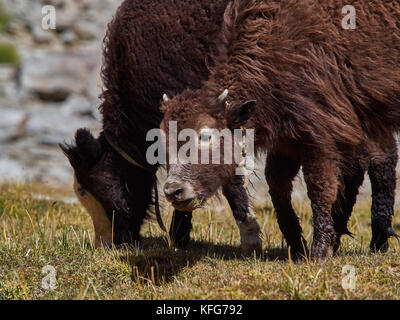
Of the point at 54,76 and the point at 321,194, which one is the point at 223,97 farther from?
the point at 54,76

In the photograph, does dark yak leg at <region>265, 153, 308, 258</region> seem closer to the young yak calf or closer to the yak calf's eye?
the young yak calf

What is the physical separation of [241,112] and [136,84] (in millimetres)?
1952

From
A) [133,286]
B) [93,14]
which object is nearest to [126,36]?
[133,286]

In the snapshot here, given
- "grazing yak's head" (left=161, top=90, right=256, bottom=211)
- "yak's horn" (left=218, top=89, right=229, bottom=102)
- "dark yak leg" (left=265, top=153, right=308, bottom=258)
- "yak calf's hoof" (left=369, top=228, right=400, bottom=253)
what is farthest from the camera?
"yak calf's hoof" (left=369, top=228, right=400, bottom=253)

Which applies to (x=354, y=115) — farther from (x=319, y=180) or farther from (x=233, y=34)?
(x=233, y=34)

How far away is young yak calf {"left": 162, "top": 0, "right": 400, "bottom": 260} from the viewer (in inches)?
236

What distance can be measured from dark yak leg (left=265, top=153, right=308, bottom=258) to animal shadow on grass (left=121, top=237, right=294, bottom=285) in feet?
0.63

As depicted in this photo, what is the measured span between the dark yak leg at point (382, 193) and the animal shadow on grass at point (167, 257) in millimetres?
1126

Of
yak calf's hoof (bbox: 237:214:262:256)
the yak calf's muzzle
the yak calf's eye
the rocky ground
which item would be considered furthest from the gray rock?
the yak calf's muzzle

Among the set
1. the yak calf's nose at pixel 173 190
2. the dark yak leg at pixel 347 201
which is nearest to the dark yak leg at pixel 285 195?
the dark yak leg at pixel 347 201

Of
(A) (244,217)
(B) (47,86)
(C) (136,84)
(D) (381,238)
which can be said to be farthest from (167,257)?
(B) (47,86)

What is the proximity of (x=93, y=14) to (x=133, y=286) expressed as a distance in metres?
28.7

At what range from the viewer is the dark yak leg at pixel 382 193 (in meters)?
7.74
